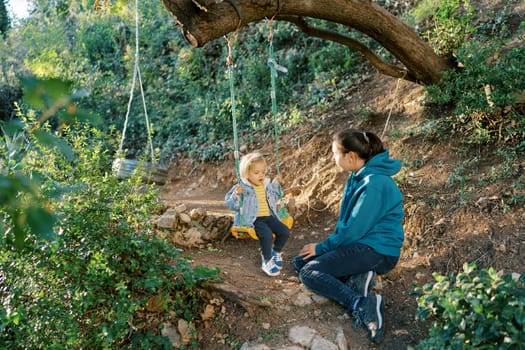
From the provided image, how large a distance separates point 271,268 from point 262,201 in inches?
23.4

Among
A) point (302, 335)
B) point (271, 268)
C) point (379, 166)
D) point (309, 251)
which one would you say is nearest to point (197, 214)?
point (271, 268)

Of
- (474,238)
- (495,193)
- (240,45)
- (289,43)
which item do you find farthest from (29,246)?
(240,45)

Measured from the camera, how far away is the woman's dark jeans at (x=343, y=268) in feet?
12.0

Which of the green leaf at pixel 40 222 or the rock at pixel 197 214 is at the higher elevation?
the green leaf at pixel 40 222

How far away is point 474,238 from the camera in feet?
13.2

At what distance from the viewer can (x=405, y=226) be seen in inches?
178

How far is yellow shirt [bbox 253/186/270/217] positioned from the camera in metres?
4.43

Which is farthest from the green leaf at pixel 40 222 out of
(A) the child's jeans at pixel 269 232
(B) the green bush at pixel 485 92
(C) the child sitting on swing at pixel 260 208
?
(B) the green bush at pixel 485 92

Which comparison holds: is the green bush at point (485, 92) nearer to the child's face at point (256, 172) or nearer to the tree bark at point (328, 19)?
the tree bark at point (328, 19)

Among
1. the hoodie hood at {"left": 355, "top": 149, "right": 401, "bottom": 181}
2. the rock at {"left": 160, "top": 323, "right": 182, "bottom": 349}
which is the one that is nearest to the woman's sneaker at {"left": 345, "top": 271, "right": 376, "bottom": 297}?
the hoodie hood at {"left": 355, "top": 149, "right": 401, "bottom": 181}

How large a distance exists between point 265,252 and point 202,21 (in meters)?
2.00

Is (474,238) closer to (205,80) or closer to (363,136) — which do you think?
(363,136)

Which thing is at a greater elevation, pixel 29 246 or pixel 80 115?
pixel 80 115

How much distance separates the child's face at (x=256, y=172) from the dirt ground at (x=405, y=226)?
712 mm
